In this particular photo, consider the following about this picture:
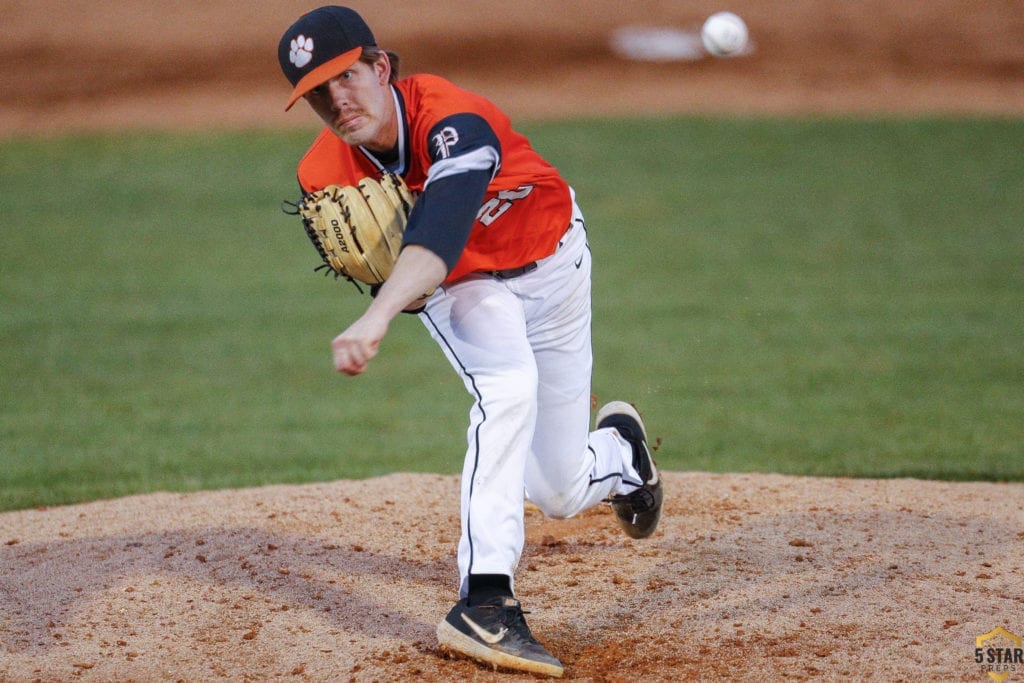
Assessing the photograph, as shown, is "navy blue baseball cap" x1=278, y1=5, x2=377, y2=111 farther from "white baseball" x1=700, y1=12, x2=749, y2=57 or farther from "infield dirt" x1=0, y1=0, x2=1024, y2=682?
"white baseball" x1=700, y1=12, x2=749, y2=57

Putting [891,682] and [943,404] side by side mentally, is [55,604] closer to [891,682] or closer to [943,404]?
[891,682]

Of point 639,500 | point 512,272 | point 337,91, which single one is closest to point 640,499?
point 639,500

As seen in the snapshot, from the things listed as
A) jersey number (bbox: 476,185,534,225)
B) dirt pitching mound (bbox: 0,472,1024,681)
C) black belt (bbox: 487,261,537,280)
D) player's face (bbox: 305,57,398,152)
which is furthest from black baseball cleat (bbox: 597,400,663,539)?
player's face (bbox: 305,57,398,152)

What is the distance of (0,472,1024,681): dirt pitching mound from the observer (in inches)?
148

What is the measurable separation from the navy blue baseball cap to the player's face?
0.16 ft

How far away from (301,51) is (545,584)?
84.8 inches

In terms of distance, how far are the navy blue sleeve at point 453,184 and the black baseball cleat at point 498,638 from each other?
1053 mm

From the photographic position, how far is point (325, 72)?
3520 mm

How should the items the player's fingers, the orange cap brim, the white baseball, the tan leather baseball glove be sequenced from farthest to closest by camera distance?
the white baseball → the tan leather baseball glove → the orange cap brim → the player's fingers

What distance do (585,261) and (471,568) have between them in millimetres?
1241

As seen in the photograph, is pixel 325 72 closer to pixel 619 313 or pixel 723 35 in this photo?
pixel 723 35

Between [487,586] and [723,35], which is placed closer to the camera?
[487,586]

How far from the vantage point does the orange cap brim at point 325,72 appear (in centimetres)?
351

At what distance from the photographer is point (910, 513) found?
5156mm
